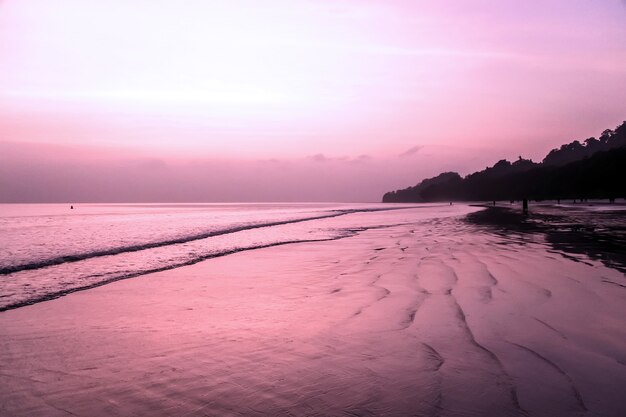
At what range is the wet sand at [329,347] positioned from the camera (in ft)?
10.9

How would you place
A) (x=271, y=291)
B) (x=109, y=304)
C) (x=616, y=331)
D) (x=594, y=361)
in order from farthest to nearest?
(x=271, y=291), (x=109, y=304), (x=616, y=331), (x=594, y=361)

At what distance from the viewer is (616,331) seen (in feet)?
16.3

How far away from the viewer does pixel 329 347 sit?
4691mm

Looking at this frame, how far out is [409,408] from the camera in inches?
124

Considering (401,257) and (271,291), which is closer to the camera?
(271,291)

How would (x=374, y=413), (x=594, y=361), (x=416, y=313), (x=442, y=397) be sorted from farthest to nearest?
(x=416, y=313)
(x=594, y=361)
(x=442, y=397)
(x=374, y=413)

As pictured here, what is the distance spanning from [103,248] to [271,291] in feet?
35.7

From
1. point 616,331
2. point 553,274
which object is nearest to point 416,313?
point 616,331

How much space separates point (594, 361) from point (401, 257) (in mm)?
8356

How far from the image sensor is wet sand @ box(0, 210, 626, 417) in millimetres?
3322

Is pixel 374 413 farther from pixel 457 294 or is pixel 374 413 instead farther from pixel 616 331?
pixel 457 294

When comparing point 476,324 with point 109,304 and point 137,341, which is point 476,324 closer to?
point 137,341

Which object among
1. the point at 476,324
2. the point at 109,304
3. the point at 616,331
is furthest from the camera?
the point at 109,304

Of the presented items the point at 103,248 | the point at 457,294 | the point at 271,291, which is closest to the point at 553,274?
the point at 457,294
